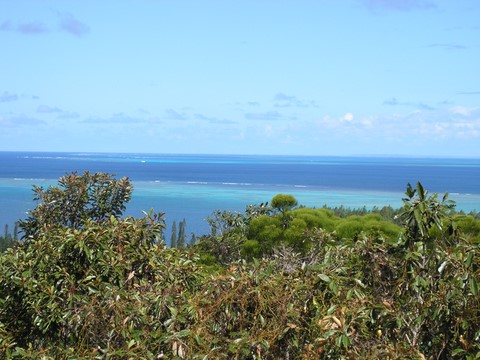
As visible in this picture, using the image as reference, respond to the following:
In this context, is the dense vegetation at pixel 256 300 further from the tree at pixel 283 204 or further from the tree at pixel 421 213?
the tree at pixel 283 204

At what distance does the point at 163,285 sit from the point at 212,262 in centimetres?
1570

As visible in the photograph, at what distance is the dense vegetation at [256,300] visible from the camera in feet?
17.4

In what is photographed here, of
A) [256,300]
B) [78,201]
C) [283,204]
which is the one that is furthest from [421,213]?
[283,204]

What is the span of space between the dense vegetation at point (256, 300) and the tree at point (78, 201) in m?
3.07

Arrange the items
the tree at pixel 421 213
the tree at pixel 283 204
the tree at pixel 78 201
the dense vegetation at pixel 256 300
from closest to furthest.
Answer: the dense vegetation at pixel 256 300 < the tree at pixel 421 213 < the tree at pixel 78 201 < the tree at pixel 283 204

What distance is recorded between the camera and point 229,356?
531 centimetres

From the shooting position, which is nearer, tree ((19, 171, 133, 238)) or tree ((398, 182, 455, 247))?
tree ((398, 182, 455, 247))

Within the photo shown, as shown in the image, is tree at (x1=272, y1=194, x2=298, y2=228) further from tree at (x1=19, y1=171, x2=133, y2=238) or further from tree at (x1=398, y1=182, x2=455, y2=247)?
tree at (x1=398, y1=182, x2=455, y2=247)

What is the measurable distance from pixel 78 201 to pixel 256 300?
5.87m

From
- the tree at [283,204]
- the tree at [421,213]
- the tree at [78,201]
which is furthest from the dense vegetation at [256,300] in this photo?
the tree at [283,204]

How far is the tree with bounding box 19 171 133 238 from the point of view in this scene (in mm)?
10773

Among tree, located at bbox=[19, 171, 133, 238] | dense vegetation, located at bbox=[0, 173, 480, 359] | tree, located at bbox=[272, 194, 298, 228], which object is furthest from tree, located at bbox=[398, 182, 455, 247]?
tree, located at bbox=[272, 194, 298, 228]

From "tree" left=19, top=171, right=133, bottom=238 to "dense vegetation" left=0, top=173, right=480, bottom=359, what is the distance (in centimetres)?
307

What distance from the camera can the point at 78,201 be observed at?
10.9 m
